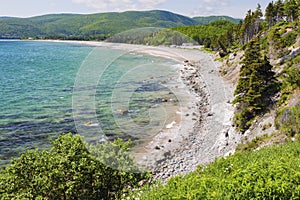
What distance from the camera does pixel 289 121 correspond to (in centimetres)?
1839

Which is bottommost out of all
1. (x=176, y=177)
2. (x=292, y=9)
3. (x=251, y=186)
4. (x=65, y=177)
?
(x=65, y=177)

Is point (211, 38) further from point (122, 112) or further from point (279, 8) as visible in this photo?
point (122, 112)

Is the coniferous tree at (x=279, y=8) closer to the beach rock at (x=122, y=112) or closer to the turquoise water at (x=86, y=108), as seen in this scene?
the turquoise water at (x=86, y=108)

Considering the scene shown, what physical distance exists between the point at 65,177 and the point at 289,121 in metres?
15.7

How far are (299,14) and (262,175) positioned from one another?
204 feet

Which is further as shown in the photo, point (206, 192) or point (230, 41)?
point (230, 41)

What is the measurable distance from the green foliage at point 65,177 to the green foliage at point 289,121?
460 inches

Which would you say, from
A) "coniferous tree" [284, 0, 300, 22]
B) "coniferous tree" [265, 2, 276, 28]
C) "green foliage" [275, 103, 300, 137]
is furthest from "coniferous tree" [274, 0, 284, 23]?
"green foliage" [275, 103, 300, 137]

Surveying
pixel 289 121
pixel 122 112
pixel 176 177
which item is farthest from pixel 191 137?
pixel 176 177

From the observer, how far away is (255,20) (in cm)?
7769

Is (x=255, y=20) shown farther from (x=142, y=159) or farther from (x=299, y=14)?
(x=142, y=159)

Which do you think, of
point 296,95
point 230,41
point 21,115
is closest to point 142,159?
point 296,95

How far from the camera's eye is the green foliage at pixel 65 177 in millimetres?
10375

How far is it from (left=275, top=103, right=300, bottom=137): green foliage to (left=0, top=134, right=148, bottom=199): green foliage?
11.7 metres
